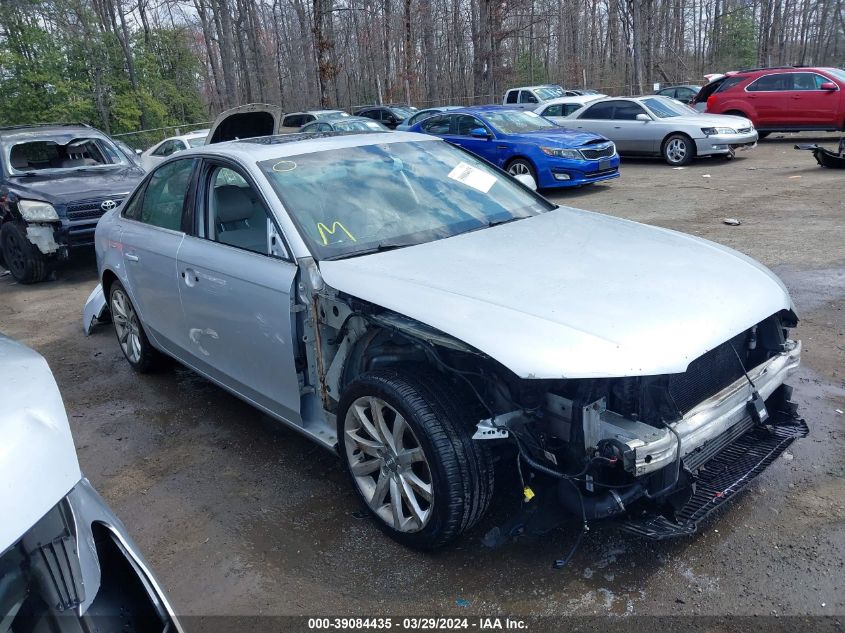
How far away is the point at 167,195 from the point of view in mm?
4684

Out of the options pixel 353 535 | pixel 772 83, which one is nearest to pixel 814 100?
pixel 772 83

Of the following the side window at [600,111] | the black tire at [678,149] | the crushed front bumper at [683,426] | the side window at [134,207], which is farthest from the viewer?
the side window at [600,111]

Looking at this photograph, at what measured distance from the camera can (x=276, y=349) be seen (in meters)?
3.56

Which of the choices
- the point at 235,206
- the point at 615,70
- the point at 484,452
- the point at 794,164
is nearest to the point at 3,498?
the point at 484,452

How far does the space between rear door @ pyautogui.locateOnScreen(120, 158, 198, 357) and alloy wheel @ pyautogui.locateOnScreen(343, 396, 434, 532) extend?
1.76 metres

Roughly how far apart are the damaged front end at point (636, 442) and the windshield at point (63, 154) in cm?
897

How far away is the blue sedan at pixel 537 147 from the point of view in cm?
1217

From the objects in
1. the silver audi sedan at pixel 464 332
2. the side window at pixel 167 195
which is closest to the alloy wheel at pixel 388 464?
the silver audi sedan at pixel 464 332

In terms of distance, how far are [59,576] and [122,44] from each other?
1114 inches

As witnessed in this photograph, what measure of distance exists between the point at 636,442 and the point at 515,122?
1151 centimetres

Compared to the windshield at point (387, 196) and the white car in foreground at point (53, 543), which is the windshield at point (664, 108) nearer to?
the windshield at point (387, 196)

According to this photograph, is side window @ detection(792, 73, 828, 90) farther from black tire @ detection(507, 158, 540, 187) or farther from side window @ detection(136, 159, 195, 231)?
side window @ detection(136, 159, 195, 231)

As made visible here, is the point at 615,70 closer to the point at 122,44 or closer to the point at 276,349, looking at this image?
the point at 122,44

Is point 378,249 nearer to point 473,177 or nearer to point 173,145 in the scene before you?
point 473,177
